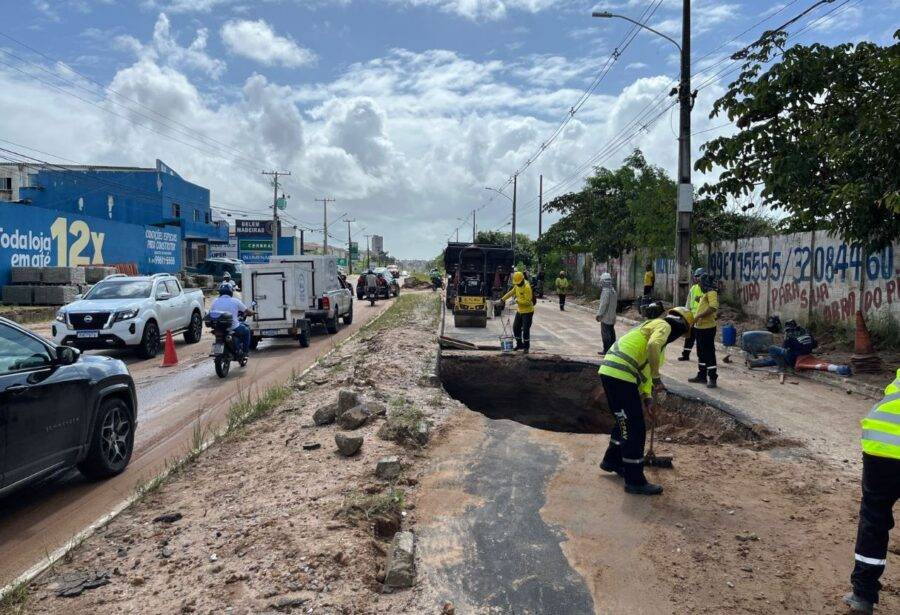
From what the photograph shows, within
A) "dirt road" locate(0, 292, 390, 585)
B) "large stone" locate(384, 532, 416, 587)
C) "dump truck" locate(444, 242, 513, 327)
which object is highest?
"dump truck" locate(444, 242, 513, 327)

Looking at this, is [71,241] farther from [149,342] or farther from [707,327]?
[707,327]

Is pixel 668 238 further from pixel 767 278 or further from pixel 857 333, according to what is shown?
pixel 857 333

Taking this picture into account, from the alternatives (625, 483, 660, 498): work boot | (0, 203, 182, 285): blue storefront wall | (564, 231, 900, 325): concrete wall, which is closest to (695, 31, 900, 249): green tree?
(564, 231, 900, 325): concrete wall

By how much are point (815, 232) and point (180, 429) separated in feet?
45.2

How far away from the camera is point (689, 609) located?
3467 mm

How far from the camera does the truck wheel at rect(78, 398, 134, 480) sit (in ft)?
18.0

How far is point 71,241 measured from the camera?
2877 centimetres

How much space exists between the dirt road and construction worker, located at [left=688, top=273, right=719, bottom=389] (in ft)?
23.0

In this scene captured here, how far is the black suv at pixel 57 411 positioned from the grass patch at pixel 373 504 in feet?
7.50

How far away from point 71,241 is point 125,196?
58.2ft

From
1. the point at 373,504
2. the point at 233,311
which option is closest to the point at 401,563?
the point at 373,504

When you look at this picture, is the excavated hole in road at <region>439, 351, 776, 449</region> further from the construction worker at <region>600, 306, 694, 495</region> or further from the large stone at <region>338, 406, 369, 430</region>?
the construction worker at <region>600, 306, 694, 495</region>

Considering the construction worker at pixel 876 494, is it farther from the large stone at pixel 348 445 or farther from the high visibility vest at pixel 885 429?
the large stone at pixel 348 445

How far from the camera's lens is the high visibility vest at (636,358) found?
5.31 m
